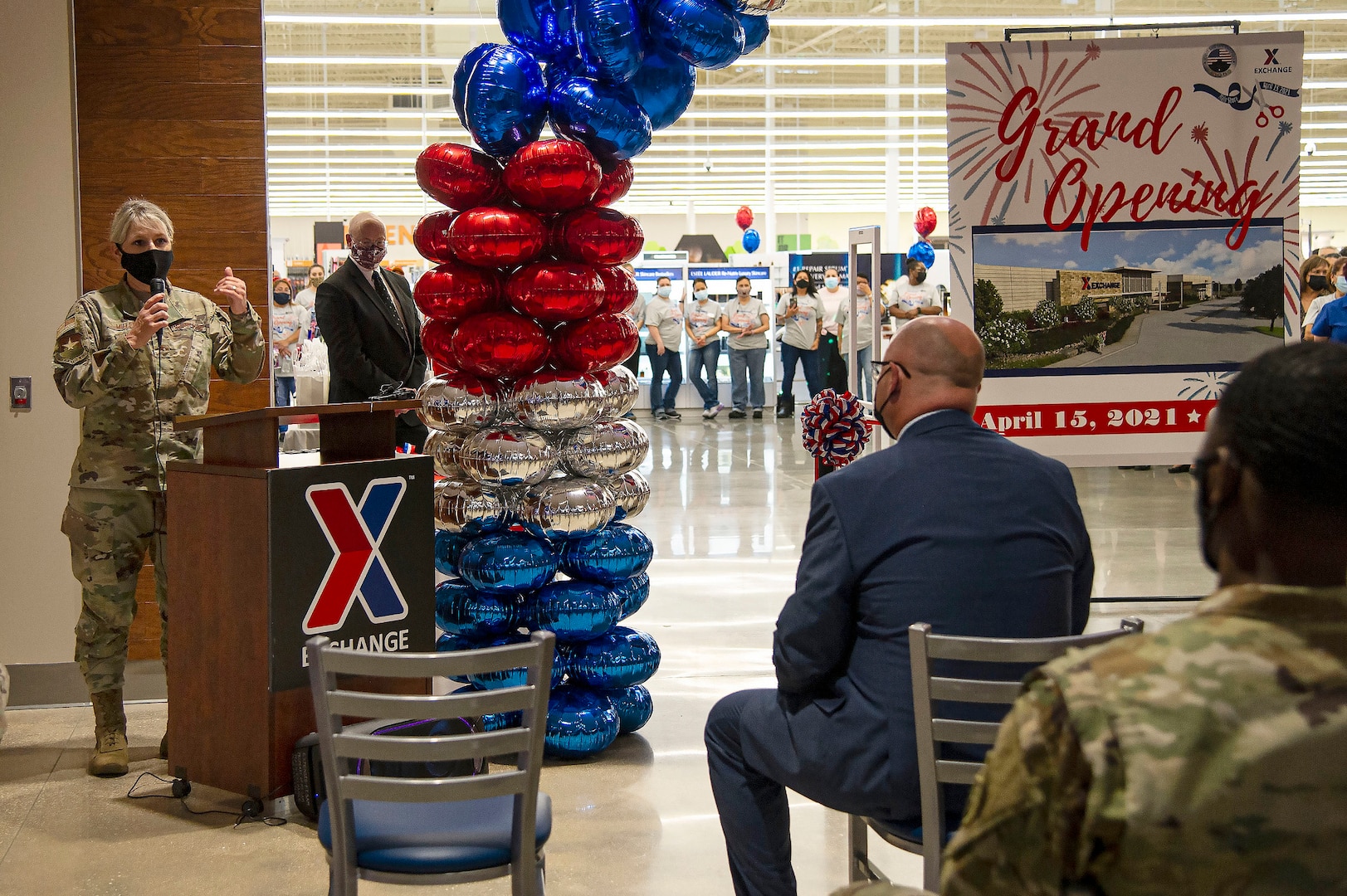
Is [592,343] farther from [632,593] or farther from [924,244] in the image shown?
[924,244]

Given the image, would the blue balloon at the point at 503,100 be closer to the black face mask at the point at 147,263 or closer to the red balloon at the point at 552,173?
the red balloon at the point at 552,173

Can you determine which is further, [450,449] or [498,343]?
[450,449]

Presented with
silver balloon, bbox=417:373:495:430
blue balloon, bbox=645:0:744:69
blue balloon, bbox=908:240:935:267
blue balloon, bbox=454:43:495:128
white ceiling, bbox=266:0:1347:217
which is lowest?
silver balloon, bbox=417:373:495:430

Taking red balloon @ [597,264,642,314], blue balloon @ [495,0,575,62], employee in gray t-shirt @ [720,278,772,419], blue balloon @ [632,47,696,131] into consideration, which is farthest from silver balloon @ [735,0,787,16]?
employee in gray t-shirt @ [720,278,772,419]

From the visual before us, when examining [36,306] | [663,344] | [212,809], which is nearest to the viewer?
[212,809]

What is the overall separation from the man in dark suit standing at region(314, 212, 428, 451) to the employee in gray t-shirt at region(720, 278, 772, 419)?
403 inches

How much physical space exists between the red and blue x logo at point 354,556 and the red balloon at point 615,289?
→ 0.83 metres

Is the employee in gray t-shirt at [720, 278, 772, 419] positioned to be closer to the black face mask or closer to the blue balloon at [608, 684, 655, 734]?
the blue balloon at [608, 684, 655, 734]

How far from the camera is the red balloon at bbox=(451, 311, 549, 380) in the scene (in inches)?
135

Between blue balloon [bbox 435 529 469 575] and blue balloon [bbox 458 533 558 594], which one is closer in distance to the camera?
blue balloon [bbox 458 533 558 594]

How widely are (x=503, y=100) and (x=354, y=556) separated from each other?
135 cm

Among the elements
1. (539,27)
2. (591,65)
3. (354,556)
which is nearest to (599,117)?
(591,65)

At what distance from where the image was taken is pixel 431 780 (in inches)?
73.5

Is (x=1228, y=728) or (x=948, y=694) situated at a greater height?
(x=1228, y=728)
